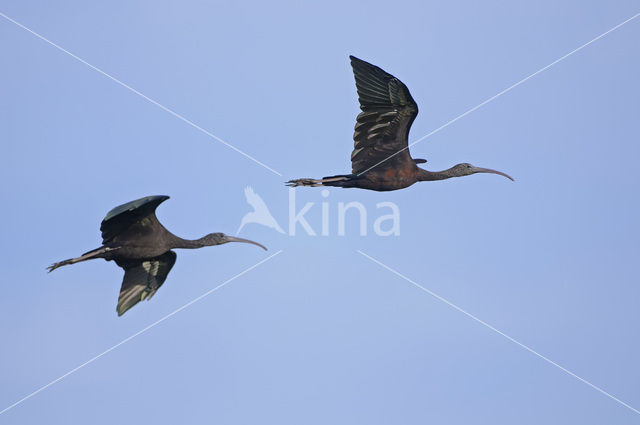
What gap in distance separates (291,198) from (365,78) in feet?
13.3

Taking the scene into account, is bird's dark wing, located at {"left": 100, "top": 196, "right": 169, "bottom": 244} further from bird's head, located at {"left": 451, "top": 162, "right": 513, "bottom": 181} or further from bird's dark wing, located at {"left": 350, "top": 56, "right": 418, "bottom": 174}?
bird's head, located at {"left": 451, "top": 162, "right": 513, "bottom": 181}

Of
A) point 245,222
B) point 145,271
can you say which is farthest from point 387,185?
point 145,271

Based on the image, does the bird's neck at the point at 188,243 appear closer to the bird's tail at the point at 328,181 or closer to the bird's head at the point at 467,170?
the bird's tail at the point at 328,181

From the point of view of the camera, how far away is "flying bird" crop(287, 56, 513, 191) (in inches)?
1390

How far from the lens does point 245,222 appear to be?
35.0 metres

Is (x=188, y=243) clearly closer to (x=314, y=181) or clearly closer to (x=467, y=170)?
(x=314, y=181)

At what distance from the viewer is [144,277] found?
36.0 meters

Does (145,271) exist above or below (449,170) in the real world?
below

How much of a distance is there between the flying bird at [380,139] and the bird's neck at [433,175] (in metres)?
0.31

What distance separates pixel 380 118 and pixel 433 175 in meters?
2.99

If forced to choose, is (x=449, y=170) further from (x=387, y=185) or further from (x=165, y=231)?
(x=165, y=231)

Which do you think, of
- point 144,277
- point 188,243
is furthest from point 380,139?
point 144,277

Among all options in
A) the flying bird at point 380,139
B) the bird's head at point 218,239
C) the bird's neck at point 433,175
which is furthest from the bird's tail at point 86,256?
the bird's neck at point 433,175

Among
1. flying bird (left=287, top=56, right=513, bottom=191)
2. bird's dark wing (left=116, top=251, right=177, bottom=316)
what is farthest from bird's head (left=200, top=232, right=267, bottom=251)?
flying bird (left=287, top=56, right=513, bottom=191)
